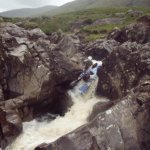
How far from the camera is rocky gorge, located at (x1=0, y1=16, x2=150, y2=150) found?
104ft

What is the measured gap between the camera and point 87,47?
76.9m

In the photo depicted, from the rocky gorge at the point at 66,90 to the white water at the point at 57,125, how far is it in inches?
39.7

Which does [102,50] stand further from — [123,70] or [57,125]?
[57,125]

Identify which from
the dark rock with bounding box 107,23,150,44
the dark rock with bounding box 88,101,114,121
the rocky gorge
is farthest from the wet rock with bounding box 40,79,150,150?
the dark rock with bounding box 107,23,150,44

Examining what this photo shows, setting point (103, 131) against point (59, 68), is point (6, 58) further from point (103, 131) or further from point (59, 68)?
point (103, 131)

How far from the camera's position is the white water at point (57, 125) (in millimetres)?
37600

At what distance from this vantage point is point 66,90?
162 ft

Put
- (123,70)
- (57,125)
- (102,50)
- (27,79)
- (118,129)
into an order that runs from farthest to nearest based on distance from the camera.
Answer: (102,50) < (123,70) < (27,79) < (57,125) < (118,129)

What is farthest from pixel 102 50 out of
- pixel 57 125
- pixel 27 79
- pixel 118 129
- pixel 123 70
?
pixel 118 129

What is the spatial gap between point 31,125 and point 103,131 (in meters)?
13.0

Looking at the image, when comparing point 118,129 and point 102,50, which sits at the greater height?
point 118,129

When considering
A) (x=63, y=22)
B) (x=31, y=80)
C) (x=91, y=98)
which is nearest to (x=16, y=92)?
(x=31, y=80)

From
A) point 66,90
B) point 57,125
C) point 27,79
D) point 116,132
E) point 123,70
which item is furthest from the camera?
point 66,90

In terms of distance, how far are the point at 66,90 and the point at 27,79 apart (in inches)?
295
